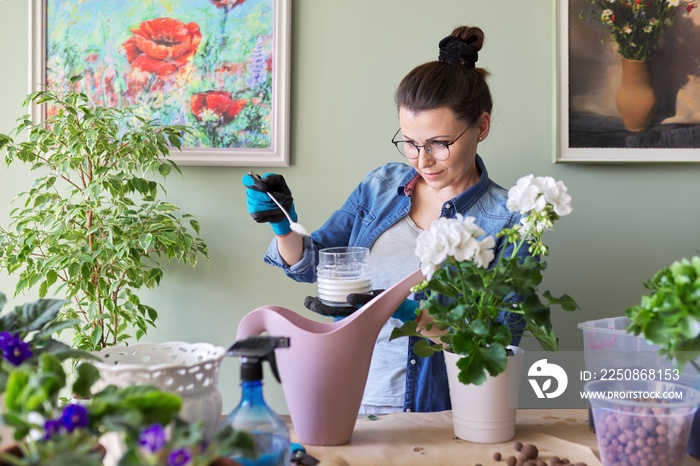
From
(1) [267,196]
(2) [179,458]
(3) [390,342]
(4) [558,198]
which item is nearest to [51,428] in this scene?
(2) [179,458]

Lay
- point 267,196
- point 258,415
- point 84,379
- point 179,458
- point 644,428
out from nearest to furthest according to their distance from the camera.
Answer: point 179,458 < point 84,379 < point 258,415 < point 644,428 < point 267,196

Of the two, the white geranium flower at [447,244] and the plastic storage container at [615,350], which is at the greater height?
the white geranium flower at [447,244]

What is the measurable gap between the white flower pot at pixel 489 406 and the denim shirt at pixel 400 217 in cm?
45

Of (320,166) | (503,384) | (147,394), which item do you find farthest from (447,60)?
(147,394)

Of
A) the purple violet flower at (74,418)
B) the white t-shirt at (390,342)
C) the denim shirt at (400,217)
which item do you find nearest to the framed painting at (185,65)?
the denim shirt at (400,217)

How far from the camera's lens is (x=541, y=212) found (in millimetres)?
1032

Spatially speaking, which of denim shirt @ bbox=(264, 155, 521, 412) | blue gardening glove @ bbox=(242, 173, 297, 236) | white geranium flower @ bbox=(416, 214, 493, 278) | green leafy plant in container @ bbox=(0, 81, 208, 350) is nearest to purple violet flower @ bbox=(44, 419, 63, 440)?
white geranium flower @ bbox=(416, 214, 493, 278)

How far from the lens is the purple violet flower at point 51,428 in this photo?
2.01 feet

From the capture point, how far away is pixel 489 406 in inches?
44.1

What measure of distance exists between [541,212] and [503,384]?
12.0 inches

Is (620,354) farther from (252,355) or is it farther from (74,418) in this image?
(74,418)

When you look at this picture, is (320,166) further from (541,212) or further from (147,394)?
(147,394)

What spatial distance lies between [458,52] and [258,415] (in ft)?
3.60

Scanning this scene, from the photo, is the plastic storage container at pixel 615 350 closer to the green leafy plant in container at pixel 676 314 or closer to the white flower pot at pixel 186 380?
the green leafy plant in container at pixel 676 314
